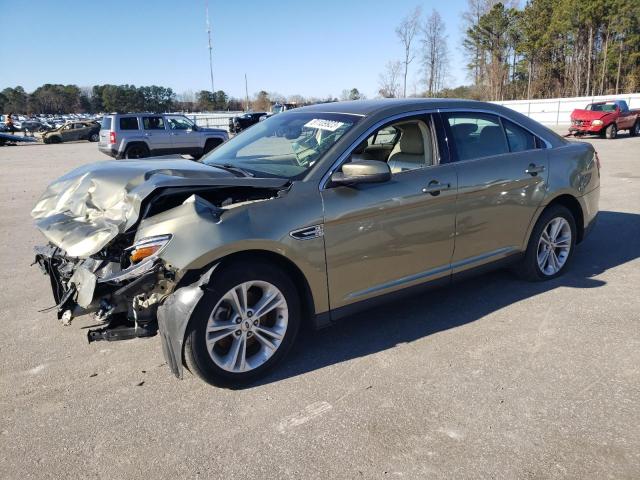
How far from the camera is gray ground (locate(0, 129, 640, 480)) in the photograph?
97.0 inches

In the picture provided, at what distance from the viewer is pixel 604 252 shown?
5.77m

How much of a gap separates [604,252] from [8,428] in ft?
19.6

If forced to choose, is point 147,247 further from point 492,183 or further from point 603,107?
point 603,107

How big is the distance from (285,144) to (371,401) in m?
2.12

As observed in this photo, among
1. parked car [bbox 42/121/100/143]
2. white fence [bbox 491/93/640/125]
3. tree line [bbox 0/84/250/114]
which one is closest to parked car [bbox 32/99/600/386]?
parked car [bbox 42/121/100/143]

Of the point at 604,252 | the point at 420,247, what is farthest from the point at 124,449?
the point at 604,252

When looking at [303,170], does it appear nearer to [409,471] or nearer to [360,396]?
[360,396]

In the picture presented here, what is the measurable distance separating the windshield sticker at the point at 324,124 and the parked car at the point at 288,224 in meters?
0.02

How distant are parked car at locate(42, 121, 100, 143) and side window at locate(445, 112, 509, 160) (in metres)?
37.1

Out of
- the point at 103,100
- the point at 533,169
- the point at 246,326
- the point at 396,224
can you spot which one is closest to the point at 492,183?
the point at 533,169

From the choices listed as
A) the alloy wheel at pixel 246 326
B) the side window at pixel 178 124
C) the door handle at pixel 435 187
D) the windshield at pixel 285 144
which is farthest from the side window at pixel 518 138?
the side window at pixel 178 124

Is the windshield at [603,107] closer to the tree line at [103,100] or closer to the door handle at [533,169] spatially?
the door handle at [533,169]

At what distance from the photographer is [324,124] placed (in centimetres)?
388

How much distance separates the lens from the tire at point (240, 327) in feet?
9.65
